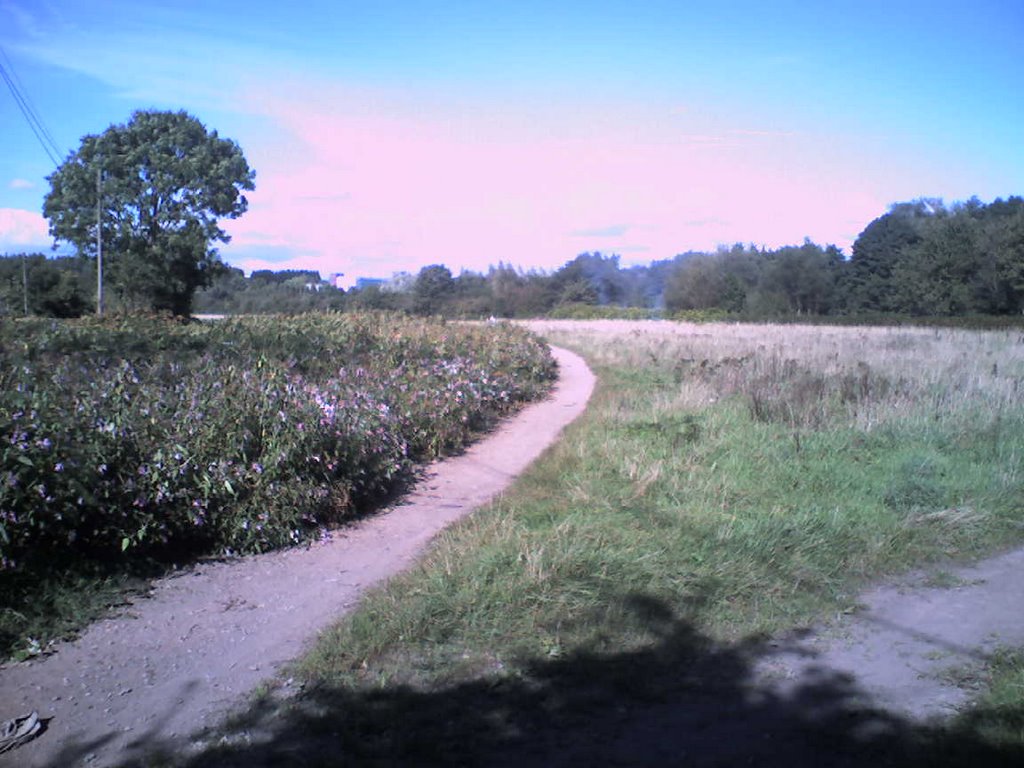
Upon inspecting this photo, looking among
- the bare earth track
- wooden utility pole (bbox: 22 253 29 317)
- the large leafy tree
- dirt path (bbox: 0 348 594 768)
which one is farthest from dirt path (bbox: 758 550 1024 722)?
the large leafy tree

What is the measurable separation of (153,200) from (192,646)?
33156 millimetres

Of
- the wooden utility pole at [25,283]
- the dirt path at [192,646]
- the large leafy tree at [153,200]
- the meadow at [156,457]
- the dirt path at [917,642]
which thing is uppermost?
the large leafy tree at [153,200]

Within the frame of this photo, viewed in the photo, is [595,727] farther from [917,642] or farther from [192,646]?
[192,646]

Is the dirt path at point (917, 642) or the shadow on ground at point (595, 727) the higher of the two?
the dirt path at point (917, 642)

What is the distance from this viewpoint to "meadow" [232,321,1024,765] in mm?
4012

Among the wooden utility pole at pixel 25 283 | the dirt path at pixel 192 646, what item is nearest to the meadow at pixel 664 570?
the dirt path at pixel 192 646

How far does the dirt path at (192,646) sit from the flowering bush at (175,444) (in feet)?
1.32

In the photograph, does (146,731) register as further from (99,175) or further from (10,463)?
(99,175)

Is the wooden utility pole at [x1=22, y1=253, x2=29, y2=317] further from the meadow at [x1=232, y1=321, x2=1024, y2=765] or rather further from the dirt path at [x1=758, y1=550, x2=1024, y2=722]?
the dirt path at [x1=758, y1=550, x2=1024, y2=722]

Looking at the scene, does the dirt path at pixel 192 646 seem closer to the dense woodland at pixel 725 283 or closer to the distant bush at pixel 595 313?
the dense woodland at pixel 725 283

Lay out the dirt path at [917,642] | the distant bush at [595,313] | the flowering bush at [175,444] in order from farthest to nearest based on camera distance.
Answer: the distant bush at [595,313]
the flowering bush at [175,444]
the dirt path at [917,642]

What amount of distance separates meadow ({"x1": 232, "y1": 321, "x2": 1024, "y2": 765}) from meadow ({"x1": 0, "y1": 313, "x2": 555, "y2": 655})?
1316 millimetres

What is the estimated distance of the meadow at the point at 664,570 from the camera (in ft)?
13.2

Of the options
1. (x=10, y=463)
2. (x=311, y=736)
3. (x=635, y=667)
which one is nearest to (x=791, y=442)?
(x=635, y=667)
